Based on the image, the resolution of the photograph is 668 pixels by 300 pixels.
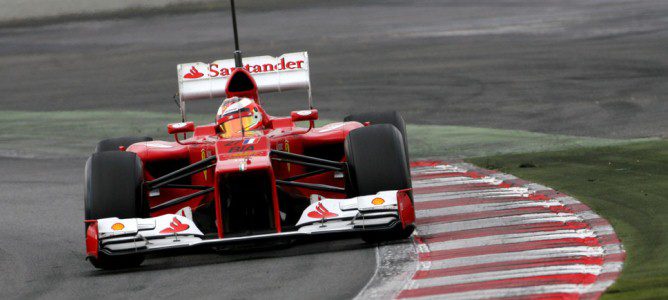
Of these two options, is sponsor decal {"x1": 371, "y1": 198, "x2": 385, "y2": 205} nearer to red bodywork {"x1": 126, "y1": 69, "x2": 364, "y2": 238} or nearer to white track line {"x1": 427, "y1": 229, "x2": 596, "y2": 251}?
white track line {"x1": 427, "y1": 229, "x2": 596, "y2": 251}

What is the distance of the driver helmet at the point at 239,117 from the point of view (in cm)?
1348

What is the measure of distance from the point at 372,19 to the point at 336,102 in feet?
39.8

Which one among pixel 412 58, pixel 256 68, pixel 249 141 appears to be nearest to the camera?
pixel 249 141

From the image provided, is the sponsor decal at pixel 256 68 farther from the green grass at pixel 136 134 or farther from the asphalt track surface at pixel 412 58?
the asphalt track surface at pixel 412 58

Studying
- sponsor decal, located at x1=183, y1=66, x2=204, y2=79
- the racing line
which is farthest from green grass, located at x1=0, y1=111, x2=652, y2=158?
sponsor decal, located at x1=183, y1=66, x2=204, y2=79

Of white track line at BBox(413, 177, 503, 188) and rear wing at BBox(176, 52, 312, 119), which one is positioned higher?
rear wing at BBox(176, 52, 312, 119)

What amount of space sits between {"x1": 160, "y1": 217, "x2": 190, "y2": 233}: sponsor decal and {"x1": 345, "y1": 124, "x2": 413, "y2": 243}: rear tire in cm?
143

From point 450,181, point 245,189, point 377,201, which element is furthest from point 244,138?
point 450,181

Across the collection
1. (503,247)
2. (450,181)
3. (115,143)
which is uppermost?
(115,143)

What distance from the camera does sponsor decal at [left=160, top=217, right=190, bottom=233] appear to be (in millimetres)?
11844

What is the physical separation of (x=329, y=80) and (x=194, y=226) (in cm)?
1454

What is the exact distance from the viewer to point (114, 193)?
12078 millimetres

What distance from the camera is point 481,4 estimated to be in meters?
36.9

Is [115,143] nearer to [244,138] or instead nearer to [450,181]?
[244,138]
